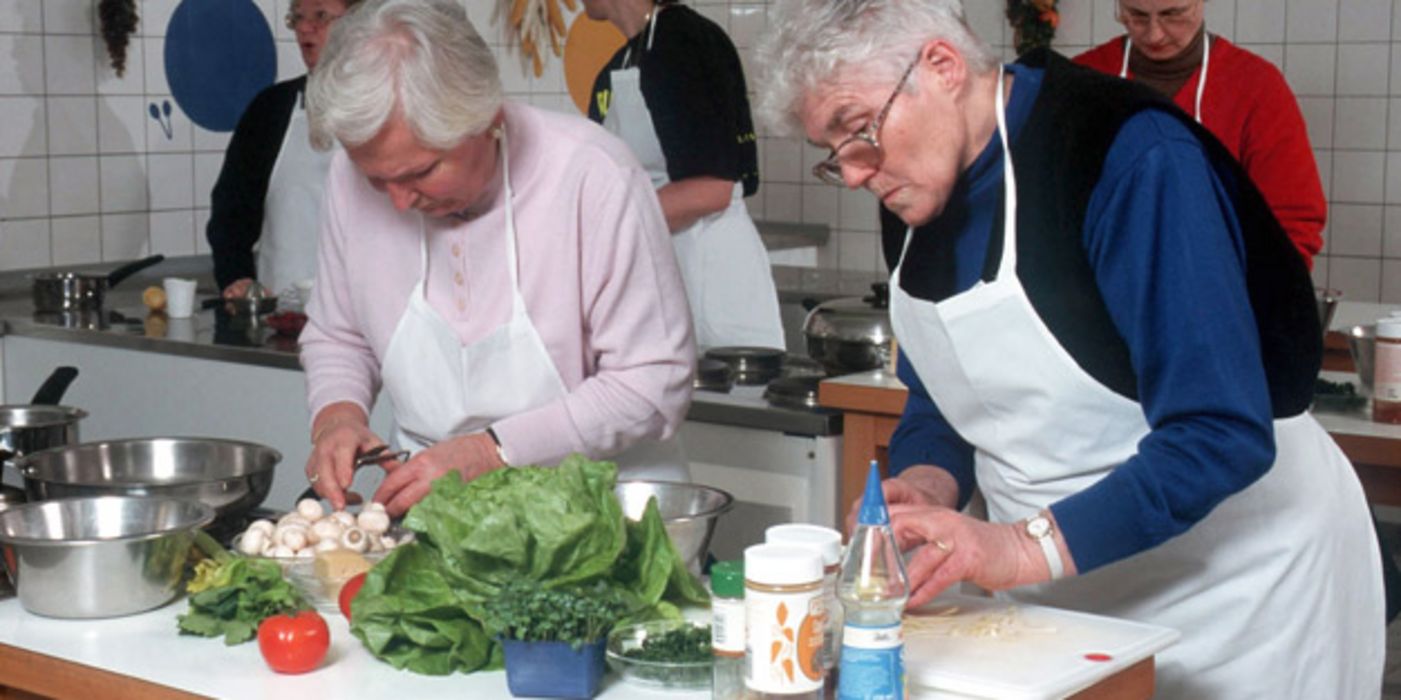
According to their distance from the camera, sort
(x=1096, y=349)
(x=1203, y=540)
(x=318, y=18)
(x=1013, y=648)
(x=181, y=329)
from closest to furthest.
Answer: (x=1013, y=648) → (x=1096, y=349) → (x=1203, y=540) → (x=318, y=18) → (x=181, y=329)

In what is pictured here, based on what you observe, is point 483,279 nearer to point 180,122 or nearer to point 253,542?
point 253,542

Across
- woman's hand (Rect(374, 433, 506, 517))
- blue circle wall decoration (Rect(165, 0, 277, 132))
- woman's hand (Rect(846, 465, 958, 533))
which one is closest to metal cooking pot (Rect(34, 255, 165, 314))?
blue circle wall decoration (Rect(165, 0, 277, 132))

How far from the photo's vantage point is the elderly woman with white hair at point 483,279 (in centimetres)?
240

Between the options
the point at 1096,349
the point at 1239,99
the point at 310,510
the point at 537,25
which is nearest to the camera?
the point at 1096,349

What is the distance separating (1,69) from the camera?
16.7 ft

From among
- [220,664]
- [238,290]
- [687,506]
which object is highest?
[238,290]

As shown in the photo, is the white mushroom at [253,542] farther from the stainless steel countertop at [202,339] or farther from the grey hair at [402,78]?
the stainless steel countertop at [202,339]

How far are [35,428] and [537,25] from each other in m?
4.20

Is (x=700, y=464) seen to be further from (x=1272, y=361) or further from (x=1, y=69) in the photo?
(x=1, y=69)

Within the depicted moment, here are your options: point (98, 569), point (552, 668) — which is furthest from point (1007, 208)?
point (98, 569)

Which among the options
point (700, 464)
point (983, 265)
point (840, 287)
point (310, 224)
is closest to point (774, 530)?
point (983, 265)

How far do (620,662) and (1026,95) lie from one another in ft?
2.58

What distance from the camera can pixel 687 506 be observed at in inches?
93.1

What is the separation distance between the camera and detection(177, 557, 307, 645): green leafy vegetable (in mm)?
2051
